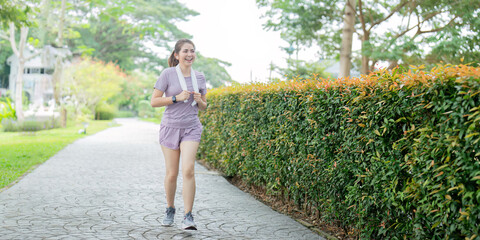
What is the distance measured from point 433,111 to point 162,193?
5092 millimetres

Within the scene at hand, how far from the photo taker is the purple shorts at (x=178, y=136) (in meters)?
5.12

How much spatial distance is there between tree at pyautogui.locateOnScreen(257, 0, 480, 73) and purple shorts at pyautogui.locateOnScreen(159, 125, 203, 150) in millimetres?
13516

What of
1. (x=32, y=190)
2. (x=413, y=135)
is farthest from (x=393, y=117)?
(x=32, y=190)

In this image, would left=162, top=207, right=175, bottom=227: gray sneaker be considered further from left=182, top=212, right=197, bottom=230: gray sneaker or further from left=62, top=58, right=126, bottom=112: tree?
left=62, top=58, right=126, bottom=112: tree

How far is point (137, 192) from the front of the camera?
7.62 metres

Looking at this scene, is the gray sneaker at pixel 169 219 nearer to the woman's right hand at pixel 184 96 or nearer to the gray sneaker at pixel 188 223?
the gray sneaker at pixel 188 223

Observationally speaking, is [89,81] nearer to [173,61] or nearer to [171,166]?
[173,61]

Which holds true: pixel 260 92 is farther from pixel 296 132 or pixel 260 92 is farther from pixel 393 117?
pixel 393 117

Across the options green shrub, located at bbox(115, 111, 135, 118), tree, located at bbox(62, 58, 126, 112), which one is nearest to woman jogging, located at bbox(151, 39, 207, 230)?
tree, located at bbox(62, 58, 126, 112)

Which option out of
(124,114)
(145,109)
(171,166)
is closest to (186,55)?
(171,166)

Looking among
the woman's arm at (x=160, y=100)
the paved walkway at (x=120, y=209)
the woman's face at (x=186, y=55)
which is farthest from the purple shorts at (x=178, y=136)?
the paved walkway at (x=120, y=209)

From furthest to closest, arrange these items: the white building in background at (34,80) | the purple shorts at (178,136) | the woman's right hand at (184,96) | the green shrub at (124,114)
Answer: the green shrub at (124,114)
the white building in background at (34,80)
the purple shorts at (178,136)
the woman's right hand at (184,96)

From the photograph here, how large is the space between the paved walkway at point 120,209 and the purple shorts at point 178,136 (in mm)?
942

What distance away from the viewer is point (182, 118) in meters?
5.14
